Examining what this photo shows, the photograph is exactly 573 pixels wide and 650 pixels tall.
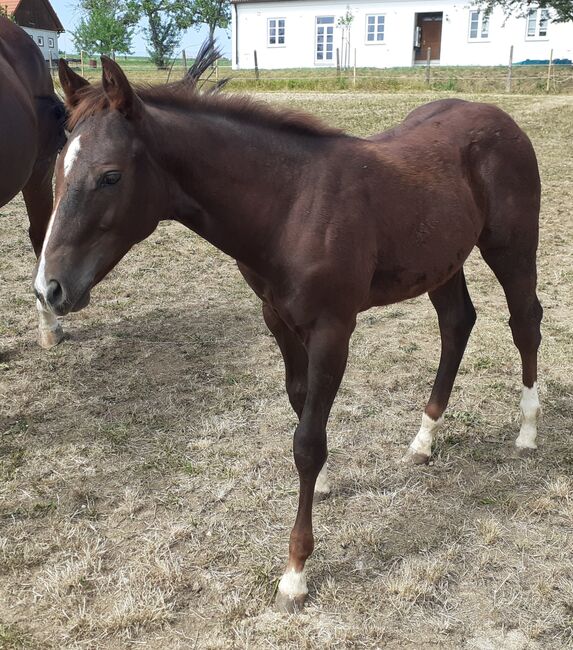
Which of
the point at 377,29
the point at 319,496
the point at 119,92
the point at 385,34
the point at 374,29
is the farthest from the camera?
the point at 374,29

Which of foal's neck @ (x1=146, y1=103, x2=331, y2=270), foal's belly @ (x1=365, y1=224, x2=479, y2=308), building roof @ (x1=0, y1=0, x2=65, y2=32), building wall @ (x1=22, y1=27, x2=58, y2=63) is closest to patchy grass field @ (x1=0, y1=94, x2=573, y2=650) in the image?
foal's belly @ (x1=365, y1=224, x2=479, y2=308)

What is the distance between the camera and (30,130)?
399 cm

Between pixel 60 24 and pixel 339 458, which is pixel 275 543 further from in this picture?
pixel 60 24

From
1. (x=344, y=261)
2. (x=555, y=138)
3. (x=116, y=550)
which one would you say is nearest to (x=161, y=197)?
(x=344, y=261)

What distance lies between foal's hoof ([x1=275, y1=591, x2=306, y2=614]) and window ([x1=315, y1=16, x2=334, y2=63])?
34.0 m

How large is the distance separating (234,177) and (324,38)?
33924 millimetres

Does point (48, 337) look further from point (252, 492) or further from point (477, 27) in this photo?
point (477, 27)

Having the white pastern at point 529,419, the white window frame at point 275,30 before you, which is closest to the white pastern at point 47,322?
the white pastern at point 529,419

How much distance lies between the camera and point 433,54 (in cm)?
3284

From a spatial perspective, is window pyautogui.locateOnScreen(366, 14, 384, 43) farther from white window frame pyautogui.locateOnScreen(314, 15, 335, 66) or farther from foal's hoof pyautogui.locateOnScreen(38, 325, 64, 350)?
foal's hoof pyautogui.locateOnScreen(38, 325, 64, 350)

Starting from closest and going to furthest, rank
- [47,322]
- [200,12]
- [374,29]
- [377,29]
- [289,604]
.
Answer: [289,604] → [47,322] → [377,29] → [374,29] → [200,12]

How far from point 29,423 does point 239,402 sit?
1221mm

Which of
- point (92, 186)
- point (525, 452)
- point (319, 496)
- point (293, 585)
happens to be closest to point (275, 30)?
point (525, 452)

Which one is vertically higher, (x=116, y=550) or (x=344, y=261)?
(x=344, y=261)
